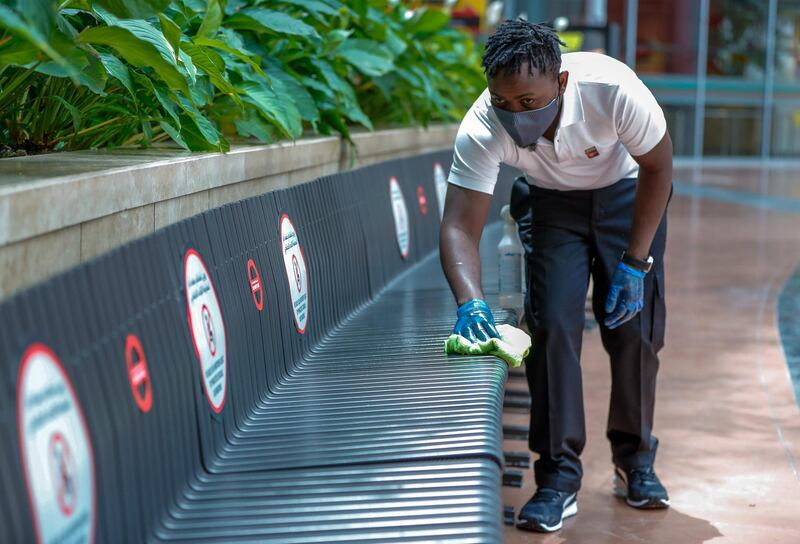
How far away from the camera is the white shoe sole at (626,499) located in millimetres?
3725

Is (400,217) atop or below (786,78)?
atop

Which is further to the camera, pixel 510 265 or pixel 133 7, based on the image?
pixel 510 265

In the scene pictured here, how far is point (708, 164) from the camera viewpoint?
28.3 m

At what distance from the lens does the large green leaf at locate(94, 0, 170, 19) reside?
2.46m

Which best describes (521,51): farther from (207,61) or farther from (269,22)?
(269,22)

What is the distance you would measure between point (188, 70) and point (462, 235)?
100cm

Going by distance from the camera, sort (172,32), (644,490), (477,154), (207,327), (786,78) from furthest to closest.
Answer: (786,78), (644,490), (477,154), (172,32), (207,327)

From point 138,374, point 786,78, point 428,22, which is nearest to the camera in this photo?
point 138,374

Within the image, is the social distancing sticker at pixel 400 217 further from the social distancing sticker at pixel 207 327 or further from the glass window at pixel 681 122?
the glass window at pixel 681 122

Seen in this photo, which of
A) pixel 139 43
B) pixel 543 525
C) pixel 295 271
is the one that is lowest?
pixel 543 525

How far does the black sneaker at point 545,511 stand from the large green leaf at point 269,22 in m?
1.98

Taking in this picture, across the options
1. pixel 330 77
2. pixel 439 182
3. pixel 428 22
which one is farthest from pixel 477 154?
pixel 428 22

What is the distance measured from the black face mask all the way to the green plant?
77 cm

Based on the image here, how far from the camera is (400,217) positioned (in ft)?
17.7
